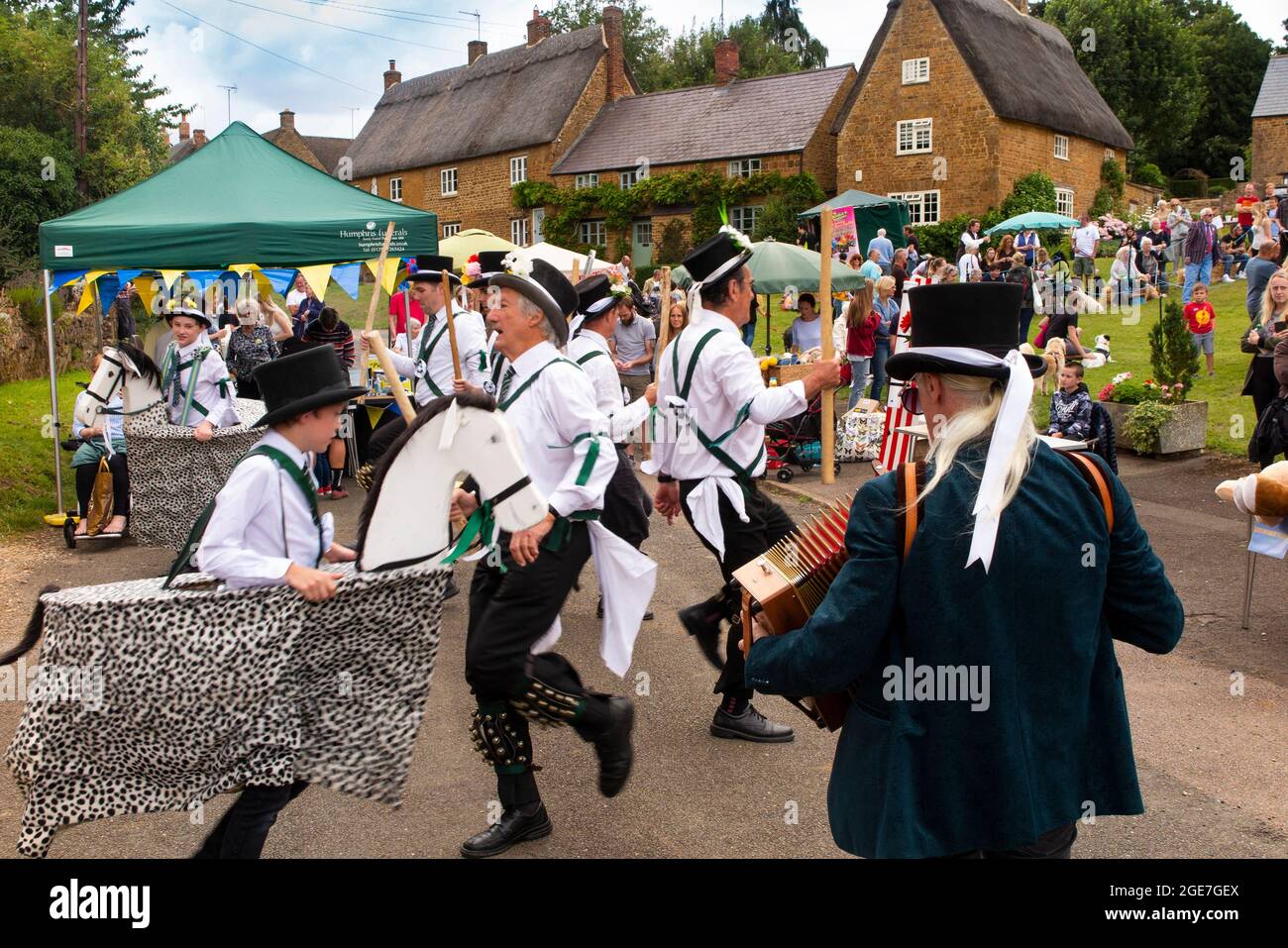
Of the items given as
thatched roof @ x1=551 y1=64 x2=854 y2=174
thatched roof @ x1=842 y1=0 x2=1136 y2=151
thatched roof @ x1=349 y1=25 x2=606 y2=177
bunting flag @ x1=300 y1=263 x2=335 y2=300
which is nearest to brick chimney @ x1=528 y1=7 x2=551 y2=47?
thatched roof @ x1=349 y1=25 x2=606 y2=177

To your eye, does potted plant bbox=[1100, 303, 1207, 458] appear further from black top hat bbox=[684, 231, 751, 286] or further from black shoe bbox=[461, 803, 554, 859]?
black shoe bbox=[461, 803, 554, 859]

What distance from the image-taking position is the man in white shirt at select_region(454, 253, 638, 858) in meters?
4.22

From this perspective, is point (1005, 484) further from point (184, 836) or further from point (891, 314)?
point (891, 314)

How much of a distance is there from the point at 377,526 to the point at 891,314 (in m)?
13.8

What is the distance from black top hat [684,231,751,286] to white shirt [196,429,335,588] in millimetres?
2288

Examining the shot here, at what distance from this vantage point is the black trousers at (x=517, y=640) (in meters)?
4.21

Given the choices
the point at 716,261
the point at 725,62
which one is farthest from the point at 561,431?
the point at 725,62

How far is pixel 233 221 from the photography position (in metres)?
10.8

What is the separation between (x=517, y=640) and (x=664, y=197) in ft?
127

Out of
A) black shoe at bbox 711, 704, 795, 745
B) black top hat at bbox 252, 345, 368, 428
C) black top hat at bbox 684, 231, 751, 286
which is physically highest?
black top hat at bbox 684, 231, 751, 286

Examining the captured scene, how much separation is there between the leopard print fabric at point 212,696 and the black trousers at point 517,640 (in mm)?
574

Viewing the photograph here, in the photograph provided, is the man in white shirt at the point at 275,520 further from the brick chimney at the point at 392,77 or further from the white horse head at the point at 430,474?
the brick chimney at the point at 392,77

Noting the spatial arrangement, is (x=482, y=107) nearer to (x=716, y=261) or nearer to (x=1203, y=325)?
(x=1203, y=325)

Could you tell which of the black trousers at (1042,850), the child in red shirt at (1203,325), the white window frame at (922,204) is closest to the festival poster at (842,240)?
the child in red shirt at (1203,325)
